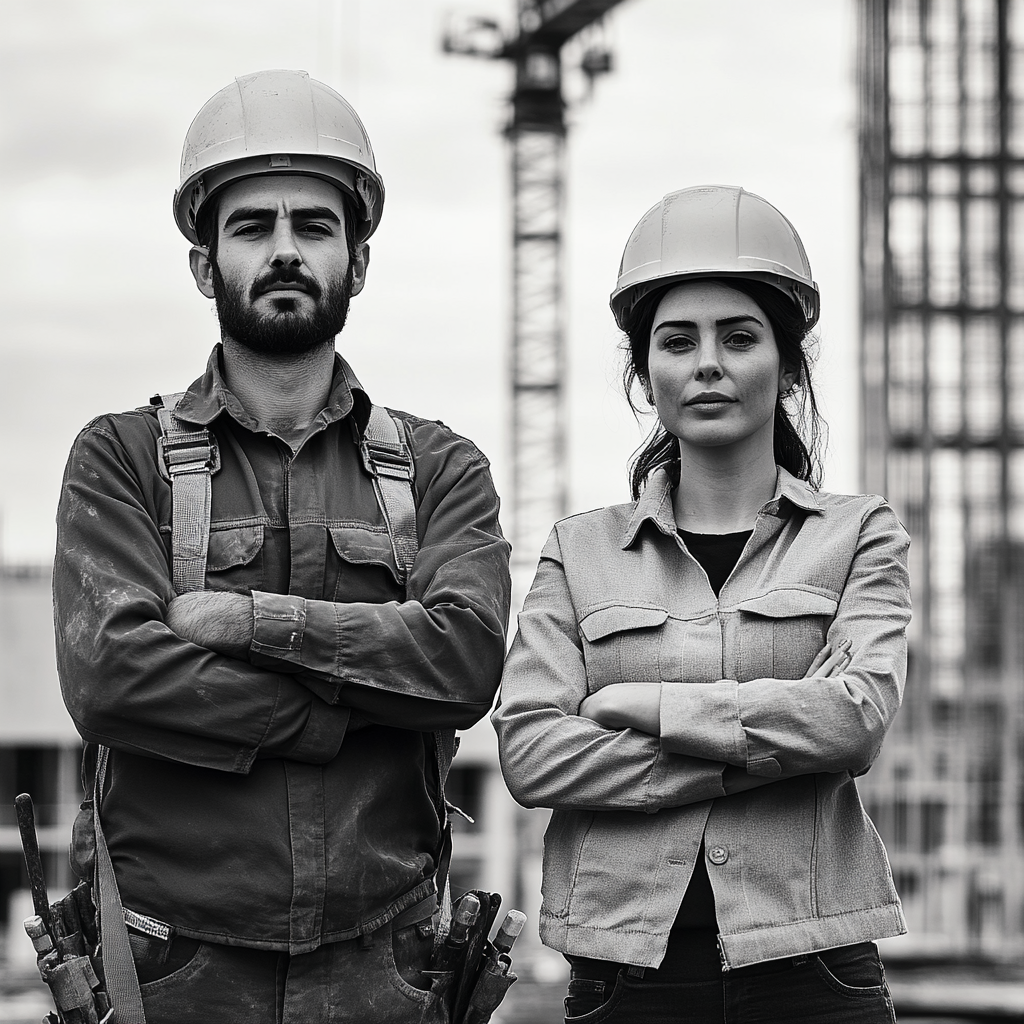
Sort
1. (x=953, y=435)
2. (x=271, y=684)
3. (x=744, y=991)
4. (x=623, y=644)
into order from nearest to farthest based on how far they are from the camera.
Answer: (x=744, y=991), (x=271, y=684), (x=623, y=644), (x=953, y=435)

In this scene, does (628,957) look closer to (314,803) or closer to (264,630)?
(314,803)

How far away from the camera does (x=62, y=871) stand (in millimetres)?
47250

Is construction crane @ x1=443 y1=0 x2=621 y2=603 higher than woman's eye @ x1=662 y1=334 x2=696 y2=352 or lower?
higher

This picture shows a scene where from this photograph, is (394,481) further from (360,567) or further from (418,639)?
(418,639)

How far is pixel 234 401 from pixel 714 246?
1.20 m

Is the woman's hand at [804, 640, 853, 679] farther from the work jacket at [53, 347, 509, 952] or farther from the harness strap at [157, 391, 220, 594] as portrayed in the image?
the harness strap at [157, 391, 220, 594]

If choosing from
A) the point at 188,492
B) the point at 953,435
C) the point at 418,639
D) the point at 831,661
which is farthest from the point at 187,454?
the point at 953,435

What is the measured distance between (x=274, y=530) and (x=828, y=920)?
1514 mm

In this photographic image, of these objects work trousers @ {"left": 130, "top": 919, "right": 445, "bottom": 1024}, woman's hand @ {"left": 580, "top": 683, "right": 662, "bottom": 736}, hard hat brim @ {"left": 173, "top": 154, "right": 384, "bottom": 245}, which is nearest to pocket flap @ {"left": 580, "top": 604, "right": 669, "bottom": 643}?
woman's hand @ {"left": 580, "top": 683, "right": 662, "bottom": 736}

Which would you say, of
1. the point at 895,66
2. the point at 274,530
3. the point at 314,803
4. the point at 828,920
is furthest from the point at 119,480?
the point at 895,66

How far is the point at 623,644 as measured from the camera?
4121 millimetres

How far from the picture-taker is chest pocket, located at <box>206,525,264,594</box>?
406 cm

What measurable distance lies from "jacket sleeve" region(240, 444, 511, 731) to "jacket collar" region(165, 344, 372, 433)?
360 mm

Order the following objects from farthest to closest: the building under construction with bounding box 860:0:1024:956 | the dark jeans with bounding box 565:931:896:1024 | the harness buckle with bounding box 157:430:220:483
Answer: the building under construction with bounding box 860:0:1024:956
the harness buckle with bounding box 157:430:220:483
the dark jeans with bounding box 565:931:896:1024
